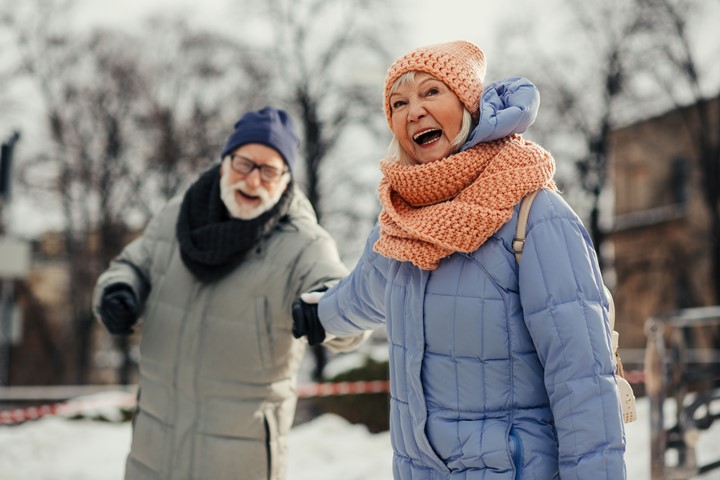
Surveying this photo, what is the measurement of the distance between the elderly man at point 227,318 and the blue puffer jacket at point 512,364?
4.11ft

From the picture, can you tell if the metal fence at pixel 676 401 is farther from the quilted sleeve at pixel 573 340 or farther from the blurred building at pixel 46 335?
the blurred building at pixel 46 335

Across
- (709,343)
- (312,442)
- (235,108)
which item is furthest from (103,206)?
(312,442)

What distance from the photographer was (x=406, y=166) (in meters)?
2.68

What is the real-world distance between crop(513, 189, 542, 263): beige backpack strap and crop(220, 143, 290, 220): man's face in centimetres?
173

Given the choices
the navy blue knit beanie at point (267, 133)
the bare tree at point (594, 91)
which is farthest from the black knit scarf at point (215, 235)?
the bare tree at point (594, 91)

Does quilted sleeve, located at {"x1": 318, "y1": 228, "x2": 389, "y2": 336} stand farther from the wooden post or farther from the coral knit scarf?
the wooden post

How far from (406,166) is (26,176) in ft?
81.5

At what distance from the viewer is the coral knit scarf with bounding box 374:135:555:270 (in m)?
2.50

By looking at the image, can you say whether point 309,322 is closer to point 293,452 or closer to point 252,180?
point 252,180

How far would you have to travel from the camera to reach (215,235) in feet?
12.9

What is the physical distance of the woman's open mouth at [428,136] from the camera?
2.72m

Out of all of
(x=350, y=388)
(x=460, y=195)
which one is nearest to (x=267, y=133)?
(x=460, y=195)

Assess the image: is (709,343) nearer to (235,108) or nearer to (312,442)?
(235,108)

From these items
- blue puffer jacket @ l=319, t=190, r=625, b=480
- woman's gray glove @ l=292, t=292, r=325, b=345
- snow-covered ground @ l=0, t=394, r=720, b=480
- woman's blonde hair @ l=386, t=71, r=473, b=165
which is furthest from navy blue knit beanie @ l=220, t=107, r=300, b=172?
snow-covered ground @ l=0, t=394, r=720, b=480
